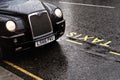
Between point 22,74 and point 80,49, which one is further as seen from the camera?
point 80,49

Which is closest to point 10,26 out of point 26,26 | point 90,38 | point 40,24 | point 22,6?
point 26,26

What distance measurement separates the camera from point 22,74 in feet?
18.2

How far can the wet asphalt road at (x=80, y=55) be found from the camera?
17.8 ft

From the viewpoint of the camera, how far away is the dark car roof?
6230mm

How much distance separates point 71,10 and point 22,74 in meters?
5.98

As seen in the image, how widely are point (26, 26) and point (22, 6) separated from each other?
72 centimetres

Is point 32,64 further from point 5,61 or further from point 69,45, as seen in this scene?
point 69,45

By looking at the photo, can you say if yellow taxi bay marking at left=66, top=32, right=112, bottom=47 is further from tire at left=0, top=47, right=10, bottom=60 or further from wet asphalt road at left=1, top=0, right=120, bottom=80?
tire at left=0, top=47, right=10, bottom=60

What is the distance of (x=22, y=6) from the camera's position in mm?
6461

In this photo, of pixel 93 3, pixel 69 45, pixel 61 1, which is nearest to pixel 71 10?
pixel 93 3

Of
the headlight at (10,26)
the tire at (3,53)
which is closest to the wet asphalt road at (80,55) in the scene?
the tire at (3,53)

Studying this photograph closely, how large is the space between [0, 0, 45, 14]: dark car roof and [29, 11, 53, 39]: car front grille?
0.51ft

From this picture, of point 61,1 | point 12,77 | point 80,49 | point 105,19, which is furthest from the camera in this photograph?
point 61,1

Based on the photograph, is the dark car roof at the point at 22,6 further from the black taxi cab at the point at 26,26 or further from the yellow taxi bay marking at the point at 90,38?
the yellow taxi bay marking at the point at 90,38
